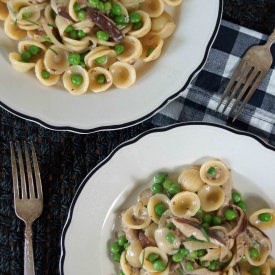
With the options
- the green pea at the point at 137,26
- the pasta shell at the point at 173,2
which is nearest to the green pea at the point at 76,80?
the green pea at the point at 137,26

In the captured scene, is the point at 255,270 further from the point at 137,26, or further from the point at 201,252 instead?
the point at 137,26

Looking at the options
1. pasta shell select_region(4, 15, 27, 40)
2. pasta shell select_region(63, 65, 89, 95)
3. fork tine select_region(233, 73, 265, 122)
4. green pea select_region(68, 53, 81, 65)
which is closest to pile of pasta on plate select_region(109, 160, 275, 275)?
fork tine select_region(233, 73, 265, 122)

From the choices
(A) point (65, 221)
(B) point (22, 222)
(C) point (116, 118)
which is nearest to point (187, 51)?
(C) point (116, 118)

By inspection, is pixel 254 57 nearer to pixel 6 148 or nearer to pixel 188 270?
pixel 188 270

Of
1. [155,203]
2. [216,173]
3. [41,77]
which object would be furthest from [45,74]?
[216,173]

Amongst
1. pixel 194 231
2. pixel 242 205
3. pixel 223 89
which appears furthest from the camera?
pixel 223 89

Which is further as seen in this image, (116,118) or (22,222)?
(22,222)

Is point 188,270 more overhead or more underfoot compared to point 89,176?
more underfoot

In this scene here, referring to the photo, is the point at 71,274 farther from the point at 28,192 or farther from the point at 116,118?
the point at 116,118

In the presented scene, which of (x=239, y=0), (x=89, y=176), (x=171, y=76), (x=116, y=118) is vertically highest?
(x=239, y=0)
